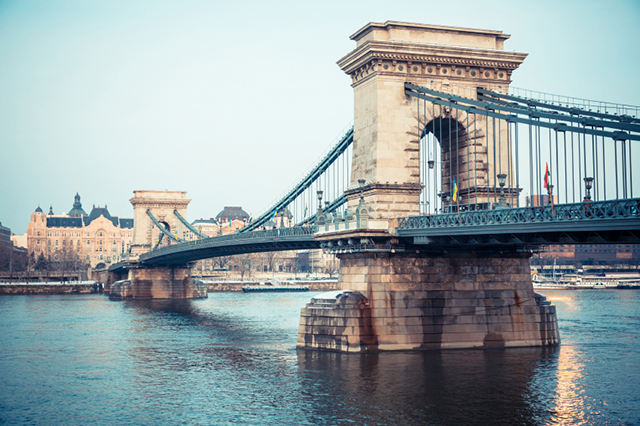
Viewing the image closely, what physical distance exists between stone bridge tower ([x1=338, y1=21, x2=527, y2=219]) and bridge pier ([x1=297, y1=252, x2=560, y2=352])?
3.16 metres

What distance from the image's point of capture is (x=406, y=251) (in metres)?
36.9

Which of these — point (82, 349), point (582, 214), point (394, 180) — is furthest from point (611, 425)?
point (82, 349)

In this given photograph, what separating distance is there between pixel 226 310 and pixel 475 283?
156 feet

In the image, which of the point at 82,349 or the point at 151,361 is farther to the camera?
the point at 82,349

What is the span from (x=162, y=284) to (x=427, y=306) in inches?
2980

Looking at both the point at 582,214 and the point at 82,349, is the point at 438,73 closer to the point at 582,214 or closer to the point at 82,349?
the point at 582,214

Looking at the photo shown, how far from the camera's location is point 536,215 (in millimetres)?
28578

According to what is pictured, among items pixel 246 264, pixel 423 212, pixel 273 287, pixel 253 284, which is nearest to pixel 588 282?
pixel 273 287

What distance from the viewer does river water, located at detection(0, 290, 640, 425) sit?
85.6 feet

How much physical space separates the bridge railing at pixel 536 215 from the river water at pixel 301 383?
6.66m

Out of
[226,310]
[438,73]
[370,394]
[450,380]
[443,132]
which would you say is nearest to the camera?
[370,394]

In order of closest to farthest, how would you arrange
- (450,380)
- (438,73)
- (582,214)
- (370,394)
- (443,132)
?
(582,214), (370,394), (450,380), (438,73), (443,132)

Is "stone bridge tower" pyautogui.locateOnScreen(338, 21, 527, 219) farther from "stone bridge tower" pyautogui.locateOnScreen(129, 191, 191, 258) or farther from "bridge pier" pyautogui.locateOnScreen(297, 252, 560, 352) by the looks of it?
"stone bridge tower" pyautogui.locateOnScreen(129, 191, 191, 258)

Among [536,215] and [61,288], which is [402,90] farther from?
[61,288]
